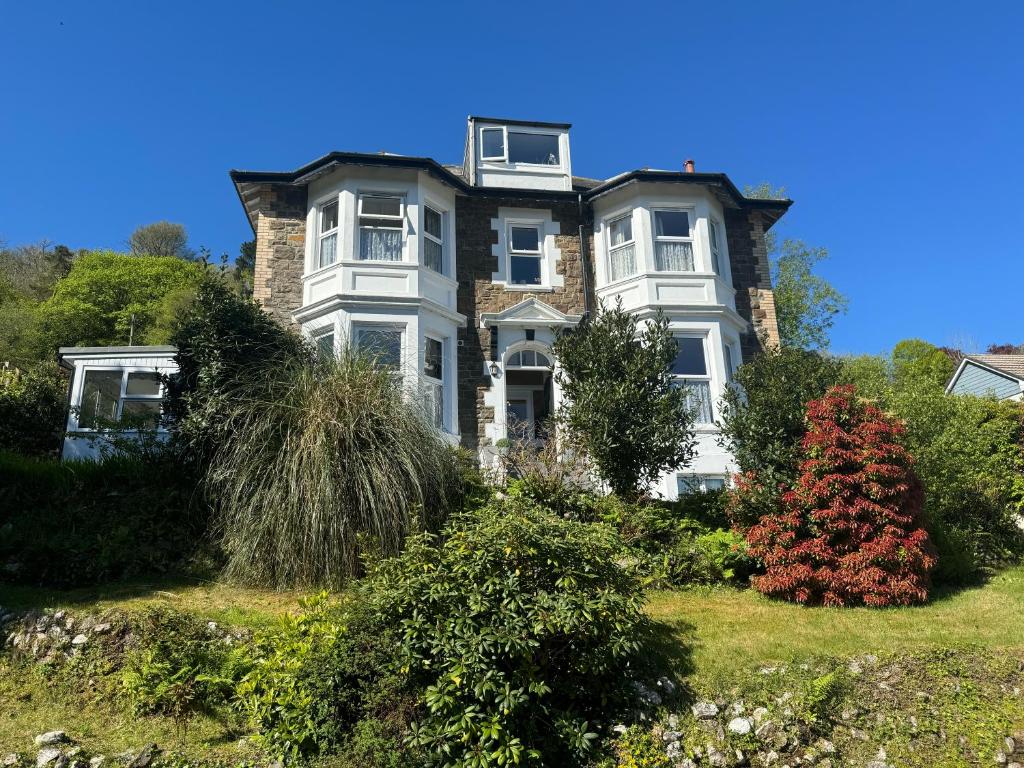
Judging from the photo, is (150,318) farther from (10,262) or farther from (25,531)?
(25,531)

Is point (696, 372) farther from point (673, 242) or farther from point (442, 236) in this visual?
point (442, 236)

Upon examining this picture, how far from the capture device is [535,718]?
5250 millimetres

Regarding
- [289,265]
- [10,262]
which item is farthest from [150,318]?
[289,265]

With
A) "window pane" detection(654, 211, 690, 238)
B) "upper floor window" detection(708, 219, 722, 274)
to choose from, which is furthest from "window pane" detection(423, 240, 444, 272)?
"upper floor window" detection(708, 219, 722, 274)

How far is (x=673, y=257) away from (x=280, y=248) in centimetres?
864

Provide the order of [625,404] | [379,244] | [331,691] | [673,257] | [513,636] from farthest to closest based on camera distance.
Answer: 1. [673,257]
2. [379,244]
3. [625,404]
4. [331,691]
5. [513,636]

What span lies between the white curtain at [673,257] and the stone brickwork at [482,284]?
1552 mm

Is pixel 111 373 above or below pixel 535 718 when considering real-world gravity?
above

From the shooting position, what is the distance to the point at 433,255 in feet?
48.2

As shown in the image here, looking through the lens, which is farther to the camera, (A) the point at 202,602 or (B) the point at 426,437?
(B) the point at 426,437

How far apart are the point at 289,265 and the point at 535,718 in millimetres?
11602

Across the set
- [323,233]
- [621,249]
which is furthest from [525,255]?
[323,233]

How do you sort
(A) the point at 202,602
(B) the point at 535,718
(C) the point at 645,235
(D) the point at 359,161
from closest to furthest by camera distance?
(B) the point at 535,718 < (A) the point at 202,602 < (D) the point at 359,161 < (C) the point at 645,235

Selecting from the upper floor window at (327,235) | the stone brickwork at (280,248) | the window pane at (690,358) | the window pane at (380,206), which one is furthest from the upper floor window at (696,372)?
the stone brickwork at (280,248)
